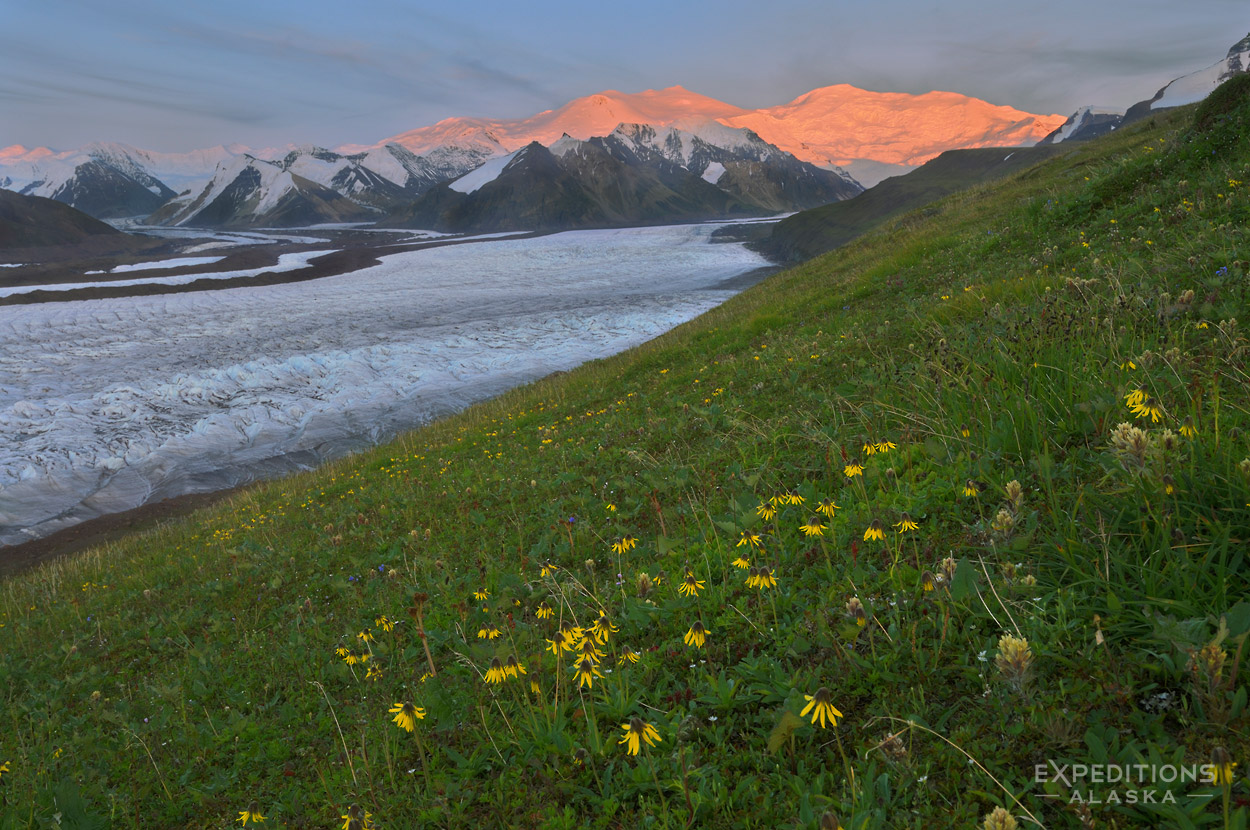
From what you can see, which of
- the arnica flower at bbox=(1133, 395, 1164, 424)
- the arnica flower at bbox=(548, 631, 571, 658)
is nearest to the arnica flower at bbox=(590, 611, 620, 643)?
the arnica flower at bbox=(548, 631, 571, 658)

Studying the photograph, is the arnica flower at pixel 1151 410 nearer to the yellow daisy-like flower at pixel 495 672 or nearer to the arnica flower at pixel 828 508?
the arnica flower at pixel 828 508

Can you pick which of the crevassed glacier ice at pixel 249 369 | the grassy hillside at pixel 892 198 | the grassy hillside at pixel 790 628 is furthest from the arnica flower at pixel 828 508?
the grassy hillside at pixel 892 198

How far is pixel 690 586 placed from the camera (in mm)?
3631

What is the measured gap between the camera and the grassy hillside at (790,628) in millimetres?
2424

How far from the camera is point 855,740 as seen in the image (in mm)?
2736

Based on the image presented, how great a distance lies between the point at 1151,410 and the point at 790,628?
211cm

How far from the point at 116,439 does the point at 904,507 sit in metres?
29.8

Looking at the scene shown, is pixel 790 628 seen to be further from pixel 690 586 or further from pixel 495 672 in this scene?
pixel 495 672

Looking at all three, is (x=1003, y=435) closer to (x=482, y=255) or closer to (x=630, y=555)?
(x=630, y=555)

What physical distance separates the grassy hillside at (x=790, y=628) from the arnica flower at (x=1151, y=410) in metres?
0.04

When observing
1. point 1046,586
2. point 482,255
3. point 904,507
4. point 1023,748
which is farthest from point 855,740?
point 482,255

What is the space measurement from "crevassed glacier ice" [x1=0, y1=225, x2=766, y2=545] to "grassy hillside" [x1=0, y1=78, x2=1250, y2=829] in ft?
53.2

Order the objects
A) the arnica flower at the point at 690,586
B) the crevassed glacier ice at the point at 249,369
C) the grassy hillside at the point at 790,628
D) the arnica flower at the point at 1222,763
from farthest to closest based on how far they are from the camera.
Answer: the crevassed glacier ice at the point at 249,369 < the arnica flower at the point at 690,586 < the grassy hillside at the point at 790,628 < the arnica flower at the point at 1222,763

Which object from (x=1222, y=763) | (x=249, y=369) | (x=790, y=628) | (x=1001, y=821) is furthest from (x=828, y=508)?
(x=249, y=369)
